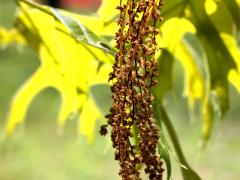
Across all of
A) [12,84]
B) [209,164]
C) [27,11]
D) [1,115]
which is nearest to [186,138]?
[209,164]

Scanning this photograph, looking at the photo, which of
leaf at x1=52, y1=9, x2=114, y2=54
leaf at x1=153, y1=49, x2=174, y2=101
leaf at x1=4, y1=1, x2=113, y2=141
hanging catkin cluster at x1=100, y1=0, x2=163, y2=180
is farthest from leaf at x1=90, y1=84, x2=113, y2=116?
hanging catkin cluster at x1=100, y1=0, x2=163, y2=180

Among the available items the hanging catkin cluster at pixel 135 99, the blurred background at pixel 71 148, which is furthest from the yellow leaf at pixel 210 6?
the blurred background at pixel 71 148

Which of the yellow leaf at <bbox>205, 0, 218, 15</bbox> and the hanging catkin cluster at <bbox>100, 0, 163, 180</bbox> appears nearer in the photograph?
the hanging catkin cluster at <bbox>100, 0, 163, 180</bbox>

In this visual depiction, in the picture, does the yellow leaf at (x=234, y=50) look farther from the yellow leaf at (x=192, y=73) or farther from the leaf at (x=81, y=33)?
the leaf at (x=81, y=33)

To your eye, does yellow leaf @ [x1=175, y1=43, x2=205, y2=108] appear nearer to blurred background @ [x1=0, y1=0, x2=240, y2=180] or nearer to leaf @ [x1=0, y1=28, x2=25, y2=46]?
leaf @ [x1=0, y1=28, x2=25, y2=46]

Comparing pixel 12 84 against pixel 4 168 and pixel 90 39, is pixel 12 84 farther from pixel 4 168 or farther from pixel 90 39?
pixel 90 39

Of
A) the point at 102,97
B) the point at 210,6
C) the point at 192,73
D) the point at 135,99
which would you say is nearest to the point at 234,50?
the point at 210,6
